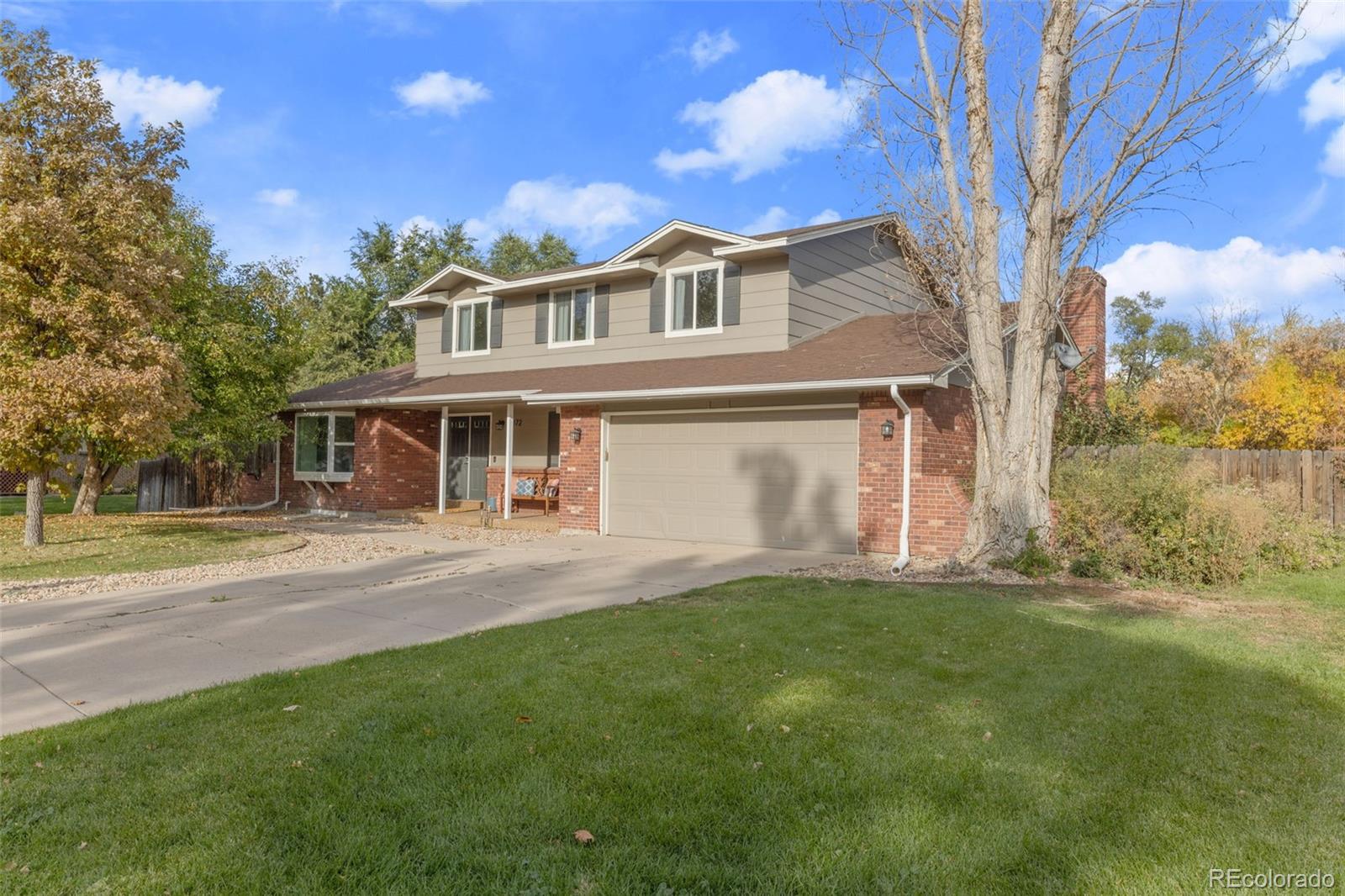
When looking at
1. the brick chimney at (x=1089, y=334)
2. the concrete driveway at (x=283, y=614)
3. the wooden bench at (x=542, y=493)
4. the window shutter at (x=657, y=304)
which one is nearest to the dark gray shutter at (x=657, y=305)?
the window shutter at (x=657, y=304)

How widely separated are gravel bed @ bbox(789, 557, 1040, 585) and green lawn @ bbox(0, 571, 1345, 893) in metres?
3.52

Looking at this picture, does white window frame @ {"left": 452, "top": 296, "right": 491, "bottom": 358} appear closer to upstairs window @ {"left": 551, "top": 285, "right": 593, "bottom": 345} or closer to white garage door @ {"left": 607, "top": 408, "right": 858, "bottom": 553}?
upstairs window @ {"left": 551, "top": 285, "right": 593, "bottom": 345}

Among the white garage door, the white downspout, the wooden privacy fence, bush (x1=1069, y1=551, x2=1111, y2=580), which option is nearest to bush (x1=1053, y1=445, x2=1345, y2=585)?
bush (x1=1069, y1=551, x2=1111, y2=580)

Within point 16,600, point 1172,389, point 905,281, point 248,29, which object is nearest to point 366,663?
point 16,600

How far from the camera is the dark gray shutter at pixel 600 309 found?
16.6 meters

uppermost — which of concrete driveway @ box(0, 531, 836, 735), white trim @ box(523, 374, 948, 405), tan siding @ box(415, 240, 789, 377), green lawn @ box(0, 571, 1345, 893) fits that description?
tan siding @ box(415, 240, 789, 377)

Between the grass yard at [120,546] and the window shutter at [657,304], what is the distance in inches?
287

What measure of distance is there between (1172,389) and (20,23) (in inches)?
960

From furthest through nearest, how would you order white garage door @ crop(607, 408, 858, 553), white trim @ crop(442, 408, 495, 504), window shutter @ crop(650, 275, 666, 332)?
1. white trim @ crop(442, 408, 495, 504)
2. window shutter @ crop(650, 275, 666, 332)
3. white garage door @ crop(607, 408, 858, 553)

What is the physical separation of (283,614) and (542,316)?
11403mm

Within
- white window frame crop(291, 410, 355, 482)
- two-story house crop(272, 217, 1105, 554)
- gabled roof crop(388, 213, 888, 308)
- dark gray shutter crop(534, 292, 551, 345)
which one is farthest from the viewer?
white window frame crop(291, 410, 355, 482)

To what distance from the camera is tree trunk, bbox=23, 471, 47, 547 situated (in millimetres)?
12109

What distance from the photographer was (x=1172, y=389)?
21219 millimetres

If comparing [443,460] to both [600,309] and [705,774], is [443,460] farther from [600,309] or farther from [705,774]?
[705,774]
